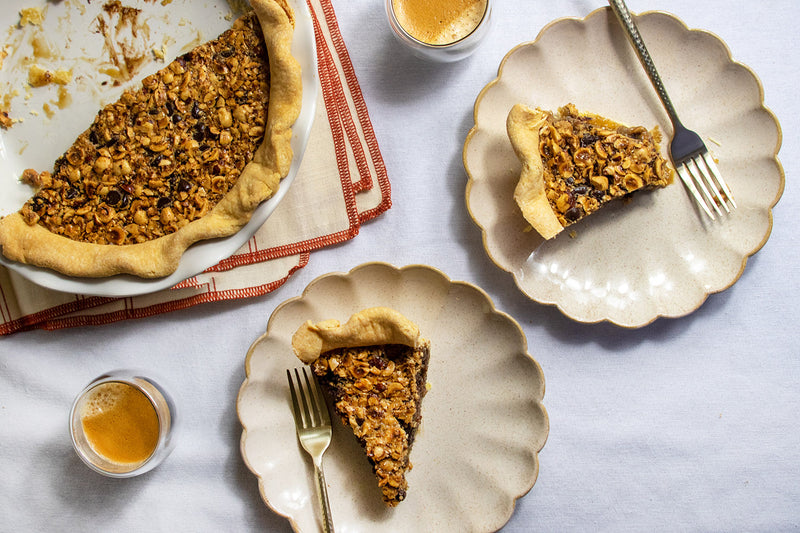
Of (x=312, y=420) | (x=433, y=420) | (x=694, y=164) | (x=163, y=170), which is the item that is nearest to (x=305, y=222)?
(x=163, y=170)

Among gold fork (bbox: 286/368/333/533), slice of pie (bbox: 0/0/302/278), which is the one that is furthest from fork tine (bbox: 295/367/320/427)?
slice of pie (bbox: 0/0/302/278)

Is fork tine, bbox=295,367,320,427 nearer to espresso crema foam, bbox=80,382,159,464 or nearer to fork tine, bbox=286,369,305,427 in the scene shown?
fork tine, bbox=286,369,305,427

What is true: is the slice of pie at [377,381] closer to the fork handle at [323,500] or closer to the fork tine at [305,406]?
the fork tine at [305,406]

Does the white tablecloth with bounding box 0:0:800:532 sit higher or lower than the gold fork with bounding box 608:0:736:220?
lower

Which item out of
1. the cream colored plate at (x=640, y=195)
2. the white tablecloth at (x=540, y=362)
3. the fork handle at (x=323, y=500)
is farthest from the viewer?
the white tablecloth at (x=540, y=362)

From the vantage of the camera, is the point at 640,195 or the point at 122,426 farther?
the point at 640,195


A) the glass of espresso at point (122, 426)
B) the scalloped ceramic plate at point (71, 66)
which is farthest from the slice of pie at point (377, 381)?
the scalloped ceramic plate at point (71, 66)

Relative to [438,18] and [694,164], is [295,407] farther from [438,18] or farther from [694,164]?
[694,164]
